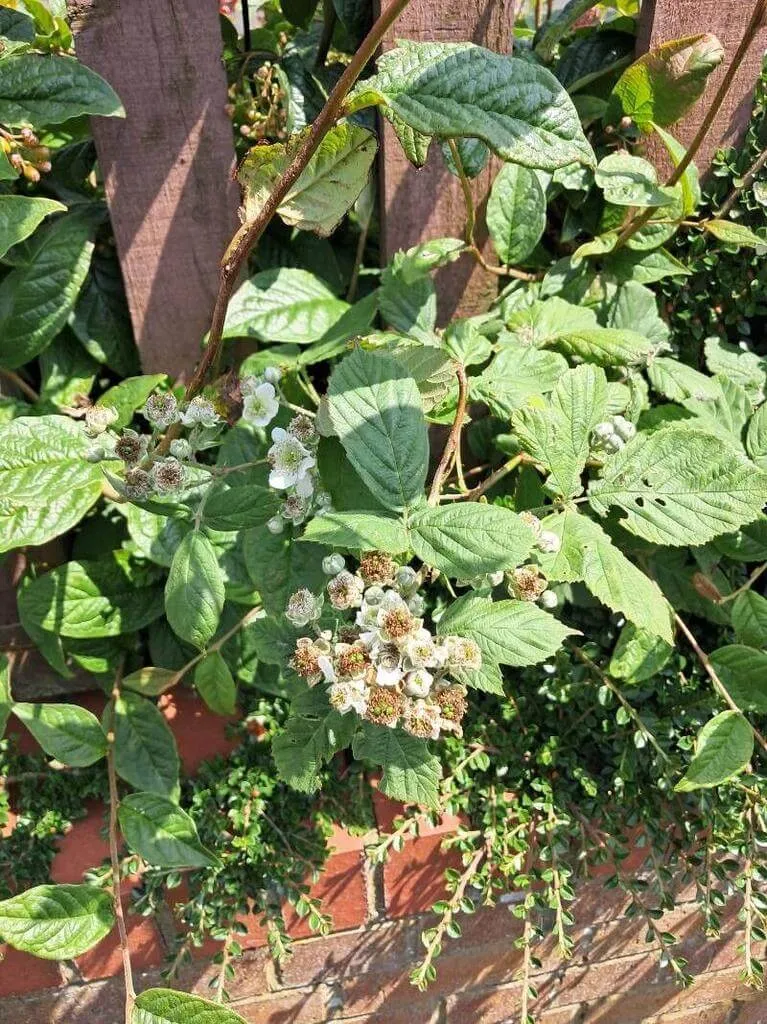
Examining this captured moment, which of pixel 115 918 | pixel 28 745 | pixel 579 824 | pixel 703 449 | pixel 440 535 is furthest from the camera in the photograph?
pixel 28 745

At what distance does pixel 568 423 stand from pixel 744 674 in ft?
1.59

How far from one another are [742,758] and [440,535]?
1.83 feet

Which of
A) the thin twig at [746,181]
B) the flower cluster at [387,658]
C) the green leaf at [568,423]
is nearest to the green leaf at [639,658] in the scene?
the green leaf at [568,423]

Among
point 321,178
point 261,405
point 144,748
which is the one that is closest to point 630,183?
point 321,178

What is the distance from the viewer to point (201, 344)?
53.6 inches

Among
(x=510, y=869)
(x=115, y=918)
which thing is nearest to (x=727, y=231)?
(x=510, y=869)

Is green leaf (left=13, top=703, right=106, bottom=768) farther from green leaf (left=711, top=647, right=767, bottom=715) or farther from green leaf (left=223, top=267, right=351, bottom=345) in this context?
green leaf (left=711, top=647, right=767, bottom=715)

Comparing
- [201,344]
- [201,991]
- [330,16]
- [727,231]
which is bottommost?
[201,991]

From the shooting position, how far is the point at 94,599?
50.8 inches

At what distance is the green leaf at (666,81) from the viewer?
1086 mm

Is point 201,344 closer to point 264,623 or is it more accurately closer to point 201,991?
point 264,623

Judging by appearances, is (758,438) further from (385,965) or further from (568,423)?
(385,965)

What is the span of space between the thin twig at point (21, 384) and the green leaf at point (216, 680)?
1.73 ft

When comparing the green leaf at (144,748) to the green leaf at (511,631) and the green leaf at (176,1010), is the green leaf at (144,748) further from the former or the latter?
the green leaf at (511,631)
